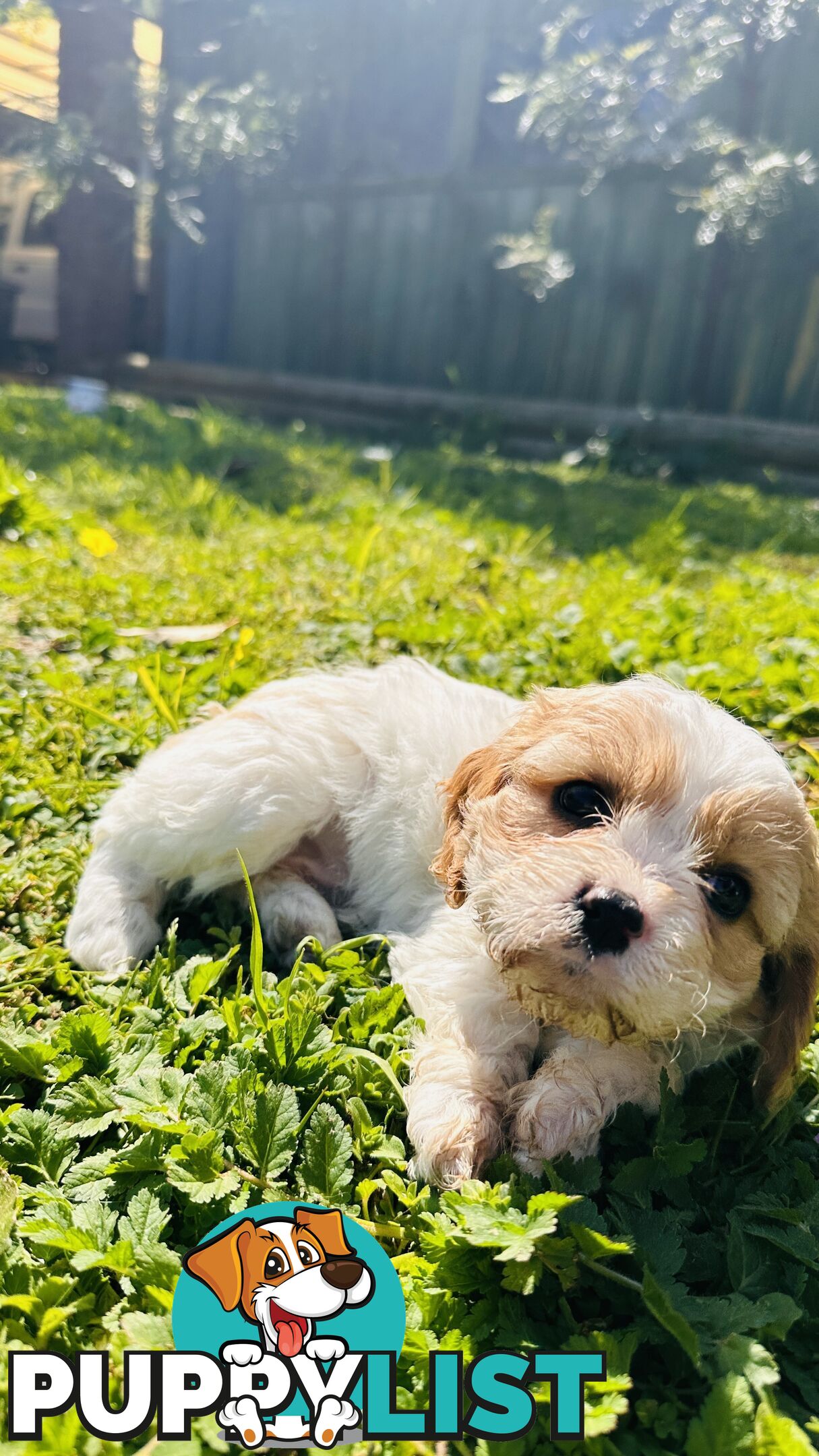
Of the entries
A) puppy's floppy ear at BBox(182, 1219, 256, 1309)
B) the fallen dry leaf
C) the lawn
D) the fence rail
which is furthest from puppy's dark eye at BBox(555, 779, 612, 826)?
the fence rail

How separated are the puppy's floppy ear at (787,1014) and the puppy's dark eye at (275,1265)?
115 centimetres

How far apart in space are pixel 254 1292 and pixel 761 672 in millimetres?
3152

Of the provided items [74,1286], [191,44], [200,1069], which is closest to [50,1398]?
[74,1286]

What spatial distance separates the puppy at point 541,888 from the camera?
6.54ft

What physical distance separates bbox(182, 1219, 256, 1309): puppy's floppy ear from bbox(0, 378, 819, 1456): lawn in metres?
0.06

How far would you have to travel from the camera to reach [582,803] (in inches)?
88.7

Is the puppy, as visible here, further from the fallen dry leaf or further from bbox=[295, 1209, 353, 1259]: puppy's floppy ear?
the fallen dry leaf

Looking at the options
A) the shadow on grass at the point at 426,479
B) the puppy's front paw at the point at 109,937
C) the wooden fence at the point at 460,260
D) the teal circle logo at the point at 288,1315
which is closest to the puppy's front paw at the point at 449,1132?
the teal circle logo at the point at 288,1315

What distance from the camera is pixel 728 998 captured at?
6.93 ft

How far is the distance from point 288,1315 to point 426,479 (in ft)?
24.4

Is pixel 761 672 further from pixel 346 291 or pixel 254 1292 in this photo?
pixel 346 291

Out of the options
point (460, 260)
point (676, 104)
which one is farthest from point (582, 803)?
point (460, 260)

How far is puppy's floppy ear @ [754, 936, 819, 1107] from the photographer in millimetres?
2186

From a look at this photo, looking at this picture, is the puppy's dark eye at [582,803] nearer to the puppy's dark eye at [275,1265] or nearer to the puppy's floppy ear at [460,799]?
the puppy's floppy ear at [460,799]
